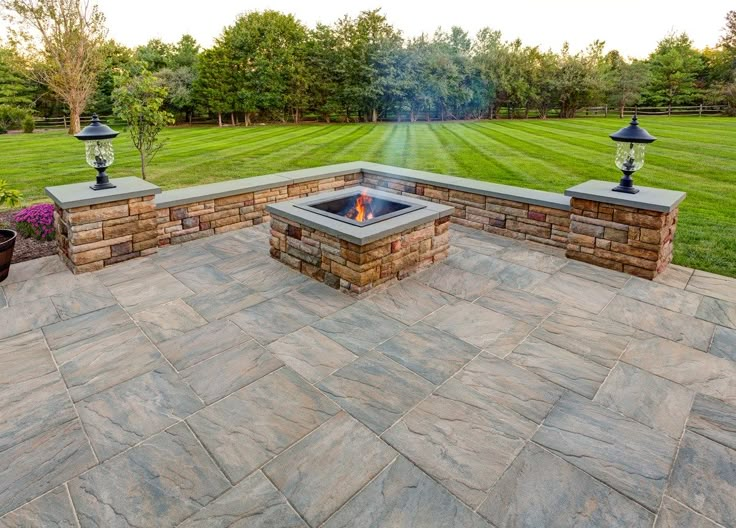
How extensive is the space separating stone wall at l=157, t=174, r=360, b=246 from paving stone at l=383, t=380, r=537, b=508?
382cm

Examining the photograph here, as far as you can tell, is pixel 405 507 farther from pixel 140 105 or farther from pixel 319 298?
pixel 140 105

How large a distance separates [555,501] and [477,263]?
9.52 ft

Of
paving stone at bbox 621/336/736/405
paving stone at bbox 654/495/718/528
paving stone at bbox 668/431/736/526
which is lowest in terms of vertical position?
paving stone at bbox 654/495/718/528

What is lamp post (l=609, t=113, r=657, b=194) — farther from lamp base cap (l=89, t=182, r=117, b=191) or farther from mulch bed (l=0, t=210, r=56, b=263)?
mulch bed (l=0, t=210, r=56, b=263)

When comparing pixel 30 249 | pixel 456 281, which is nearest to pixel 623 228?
pixel 456 281

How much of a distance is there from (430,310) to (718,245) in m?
3.83

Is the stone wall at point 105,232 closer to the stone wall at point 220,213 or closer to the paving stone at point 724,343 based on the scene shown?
the stone wall at point 220,213

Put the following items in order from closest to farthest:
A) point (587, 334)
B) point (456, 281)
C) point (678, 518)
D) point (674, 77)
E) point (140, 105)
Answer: point (678, 518) → point (587, 334) → point (456, 281) → point (140, 105) → point (674, 77)

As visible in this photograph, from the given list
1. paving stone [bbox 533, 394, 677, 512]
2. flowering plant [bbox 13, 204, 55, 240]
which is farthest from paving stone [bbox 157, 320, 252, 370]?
flowering plant [bbox 13, 204, 55, 240]

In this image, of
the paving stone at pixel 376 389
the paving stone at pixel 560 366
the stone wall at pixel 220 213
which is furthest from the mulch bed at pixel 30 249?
the paving stone at pixel 560 366

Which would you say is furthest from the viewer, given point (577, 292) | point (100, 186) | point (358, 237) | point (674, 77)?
point (674, 77)

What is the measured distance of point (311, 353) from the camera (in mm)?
2918

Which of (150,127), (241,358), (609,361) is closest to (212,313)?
(241,358)

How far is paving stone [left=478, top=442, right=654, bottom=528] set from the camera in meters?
1.74
